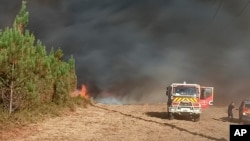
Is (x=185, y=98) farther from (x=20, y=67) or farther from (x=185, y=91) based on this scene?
(x=20, y=67)

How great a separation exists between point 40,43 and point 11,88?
4.03m

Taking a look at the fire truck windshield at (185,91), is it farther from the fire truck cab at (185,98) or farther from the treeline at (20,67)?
the treeline at (20,67)

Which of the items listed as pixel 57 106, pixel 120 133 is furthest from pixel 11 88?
pixel 57 106

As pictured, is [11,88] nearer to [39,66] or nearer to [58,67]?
[39,66]

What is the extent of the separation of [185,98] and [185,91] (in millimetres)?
541

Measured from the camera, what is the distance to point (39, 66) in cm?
2247

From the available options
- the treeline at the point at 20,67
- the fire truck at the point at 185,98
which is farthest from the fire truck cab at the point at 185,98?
the treeline at the point at 20,67

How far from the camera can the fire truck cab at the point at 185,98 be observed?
27.9 m

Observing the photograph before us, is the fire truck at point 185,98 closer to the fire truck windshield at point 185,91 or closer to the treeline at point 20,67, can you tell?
the fire truck windshield at point 185,91

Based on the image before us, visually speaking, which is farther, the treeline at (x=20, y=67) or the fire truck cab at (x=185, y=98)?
the fire truck cab at (x=185, y=98)

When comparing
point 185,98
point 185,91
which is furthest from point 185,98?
point 185,91

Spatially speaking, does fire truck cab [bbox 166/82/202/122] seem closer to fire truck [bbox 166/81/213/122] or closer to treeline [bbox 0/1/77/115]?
fire truck [bbox 166/81/213/122]

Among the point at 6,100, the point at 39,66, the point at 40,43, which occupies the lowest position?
the point at 6,100

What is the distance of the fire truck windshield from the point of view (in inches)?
1101
